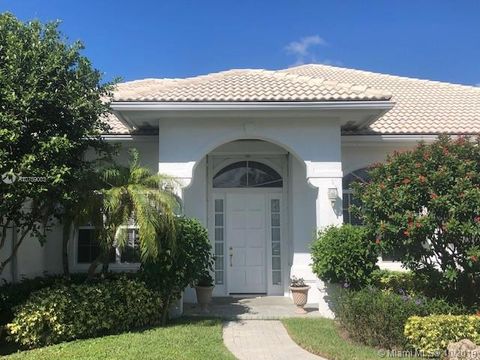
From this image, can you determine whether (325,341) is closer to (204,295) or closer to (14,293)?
(204,295)

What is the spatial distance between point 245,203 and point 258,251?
4.33ft

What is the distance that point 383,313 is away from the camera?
7457 mm

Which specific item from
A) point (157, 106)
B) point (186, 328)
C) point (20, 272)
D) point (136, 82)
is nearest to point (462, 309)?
point (186, 328)

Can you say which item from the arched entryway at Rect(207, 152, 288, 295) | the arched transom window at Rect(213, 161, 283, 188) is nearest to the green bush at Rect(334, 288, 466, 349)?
the arched entryway at Rect(207, 152, 288, 295)

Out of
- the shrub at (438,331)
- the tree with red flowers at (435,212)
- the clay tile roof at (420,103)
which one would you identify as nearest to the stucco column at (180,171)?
the tree with red flowers at (435,212)

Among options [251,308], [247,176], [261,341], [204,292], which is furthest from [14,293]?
[247,176]

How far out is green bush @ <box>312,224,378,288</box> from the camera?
358 inches

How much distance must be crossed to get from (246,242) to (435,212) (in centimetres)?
561

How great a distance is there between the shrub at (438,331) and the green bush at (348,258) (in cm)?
192

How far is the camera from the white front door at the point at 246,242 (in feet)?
40.3

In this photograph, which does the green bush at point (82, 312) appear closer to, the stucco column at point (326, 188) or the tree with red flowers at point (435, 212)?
the stucco column at point (326, 188)

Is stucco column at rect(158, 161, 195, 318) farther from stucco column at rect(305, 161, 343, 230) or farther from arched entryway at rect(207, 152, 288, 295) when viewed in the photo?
stucco column at rect(305, 161, 343, 230)

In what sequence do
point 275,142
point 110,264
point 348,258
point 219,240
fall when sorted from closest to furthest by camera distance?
point 348,258 < point 275,142 < point 110,264 < point 219,240

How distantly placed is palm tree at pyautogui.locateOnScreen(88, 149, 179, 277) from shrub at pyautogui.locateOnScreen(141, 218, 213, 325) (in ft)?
0.81
